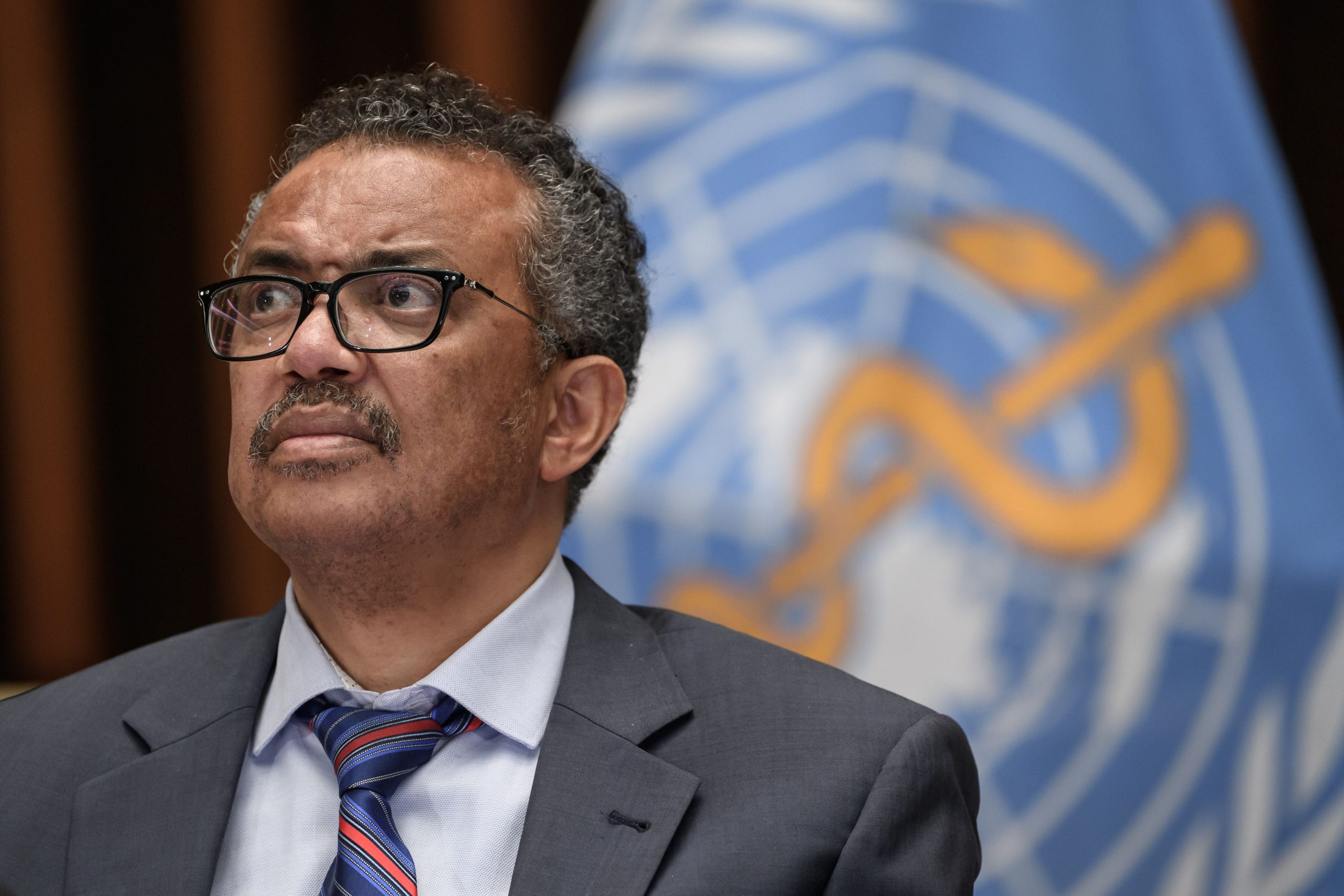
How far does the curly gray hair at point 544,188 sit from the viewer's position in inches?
62.1

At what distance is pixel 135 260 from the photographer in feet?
10.3

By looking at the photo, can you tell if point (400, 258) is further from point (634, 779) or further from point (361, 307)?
point (634, 779)

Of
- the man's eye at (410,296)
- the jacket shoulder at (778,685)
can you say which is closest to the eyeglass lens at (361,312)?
the man's eye at (410,296)

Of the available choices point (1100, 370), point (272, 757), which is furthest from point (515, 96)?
point (272, 757)

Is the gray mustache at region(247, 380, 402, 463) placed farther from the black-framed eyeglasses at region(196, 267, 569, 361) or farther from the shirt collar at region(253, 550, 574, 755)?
the shirt collar at region(253, 550, 574, 755)

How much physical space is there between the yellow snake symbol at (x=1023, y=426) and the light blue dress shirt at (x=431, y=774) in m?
0.98

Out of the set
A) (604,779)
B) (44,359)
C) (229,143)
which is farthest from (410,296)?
(44,359)

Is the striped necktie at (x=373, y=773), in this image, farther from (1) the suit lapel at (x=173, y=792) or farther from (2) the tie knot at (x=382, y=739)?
(1) the suit lapel at (x=173, y=792)

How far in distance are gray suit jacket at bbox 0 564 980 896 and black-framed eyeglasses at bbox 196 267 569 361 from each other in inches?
16.4

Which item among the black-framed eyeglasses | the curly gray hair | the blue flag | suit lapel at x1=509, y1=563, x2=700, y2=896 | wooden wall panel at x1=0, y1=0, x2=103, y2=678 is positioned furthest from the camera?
wooden wall panel at x1=0, y1=0, x2=103, y2=678

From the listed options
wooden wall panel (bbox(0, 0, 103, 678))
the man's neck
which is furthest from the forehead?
wooden wall panel (bbox(0, 0, 103, 678))

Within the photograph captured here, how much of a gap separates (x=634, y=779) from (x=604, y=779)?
0.03 metres

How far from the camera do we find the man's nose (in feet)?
4.54

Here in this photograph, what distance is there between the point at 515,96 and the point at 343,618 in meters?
1.98
